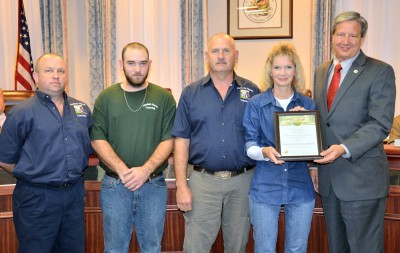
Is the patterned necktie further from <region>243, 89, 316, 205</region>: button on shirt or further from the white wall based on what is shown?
the white wall

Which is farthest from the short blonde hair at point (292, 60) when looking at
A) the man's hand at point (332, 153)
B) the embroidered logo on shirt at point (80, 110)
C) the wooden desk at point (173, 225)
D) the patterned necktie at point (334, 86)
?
the embroidered logo on shirt at point (80, 110)

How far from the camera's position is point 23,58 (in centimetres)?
578

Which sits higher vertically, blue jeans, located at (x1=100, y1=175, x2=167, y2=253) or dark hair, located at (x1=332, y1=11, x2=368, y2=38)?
dark hair, located at (x1=332, y1=11, x2=368, y2=38)

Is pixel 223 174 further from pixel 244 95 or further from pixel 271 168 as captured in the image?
pixel 244 95

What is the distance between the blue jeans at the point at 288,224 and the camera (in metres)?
2.53

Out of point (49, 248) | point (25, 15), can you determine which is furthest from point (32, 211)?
point (25, 15)

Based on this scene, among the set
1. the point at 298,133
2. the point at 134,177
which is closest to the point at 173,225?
the point at 134,177

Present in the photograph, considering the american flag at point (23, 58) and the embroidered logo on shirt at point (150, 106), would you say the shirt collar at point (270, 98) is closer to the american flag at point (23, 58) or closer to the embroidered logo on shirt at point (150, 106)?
the embroidered logo on shirt at point (150, 106)

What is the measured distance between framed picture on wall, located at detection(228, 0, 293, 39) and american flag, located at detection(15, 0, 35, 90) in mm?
2677

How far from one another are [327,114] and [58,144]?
5.16ft

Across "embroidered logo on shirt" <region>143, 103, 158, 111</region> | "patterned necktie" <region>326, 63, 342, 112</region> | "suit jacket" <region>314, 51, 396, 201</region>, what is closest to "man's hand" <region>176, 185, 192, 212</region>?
"embroidered logo on shirt" <region>143, 103, 158, 111</region>

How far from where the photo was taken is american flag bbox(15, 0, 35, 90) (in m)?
5.75

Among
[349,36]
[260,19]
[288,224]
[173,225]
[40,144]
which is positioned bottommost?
[173,225]

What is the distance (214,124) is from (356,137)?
0.84 meters
